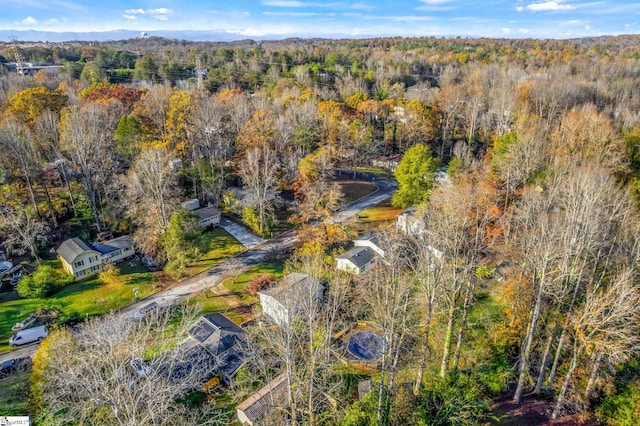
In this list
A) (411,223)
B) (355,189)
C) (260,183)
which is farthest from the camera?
(355,189)

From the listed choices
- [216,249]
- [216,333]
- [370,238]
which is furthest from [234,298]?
[370,238]

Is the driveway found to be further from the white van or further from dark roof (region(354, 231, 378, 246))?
the white van

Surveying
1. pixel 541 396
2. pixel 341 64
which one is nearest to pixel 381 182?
pixel 541 396

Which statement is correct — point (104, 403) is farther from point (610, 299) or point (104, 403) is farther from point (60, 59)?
point (60, 59)

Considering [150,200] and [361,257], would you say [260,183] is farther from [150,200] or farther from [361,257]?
[361,257]

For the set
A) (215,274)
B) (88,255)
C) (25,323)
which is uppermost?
(88,255)

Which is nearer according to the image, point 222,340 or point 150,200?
point 222,340
